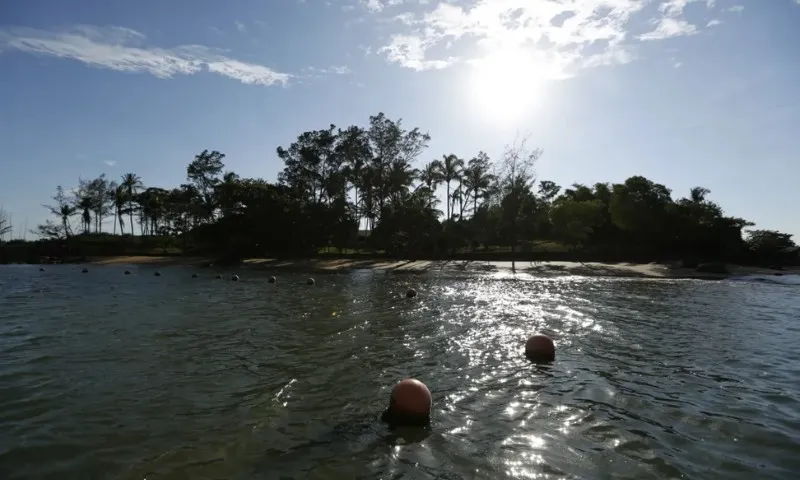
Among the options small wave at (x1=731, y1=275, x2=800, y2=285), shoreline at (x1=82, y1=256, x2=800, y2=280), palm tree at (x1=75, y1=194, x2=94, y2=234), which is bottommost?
small wave at (x1=731, y1=275, x2=800, y2=285)

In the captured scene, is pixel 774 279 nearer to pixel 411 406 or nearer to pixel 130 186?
pixel 411 406

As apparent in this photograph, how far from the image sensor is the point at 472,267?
1945 inches

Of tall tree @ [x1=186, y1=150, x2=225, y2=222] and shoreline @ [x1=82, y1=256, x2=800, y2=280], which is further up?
tall tree @ [x1=186, y1=150, x2=225, y2=222]

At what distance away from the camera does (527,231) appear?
199ft

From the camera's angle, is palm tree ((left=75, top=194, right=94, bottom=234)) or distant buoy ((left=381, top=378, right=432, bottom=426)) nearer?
distant buoy ((left=381, top=378, right=432, bottom=426))

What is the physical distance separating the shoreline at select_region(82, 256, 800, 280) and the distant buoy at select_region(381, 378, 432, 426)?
1457 inches

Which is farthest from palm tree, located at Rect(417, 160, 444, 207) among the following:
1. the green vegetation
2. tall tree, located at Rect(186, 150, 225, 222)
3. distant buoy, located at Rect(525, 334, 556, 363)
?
distant buoy, located at Rect(525, 334, 556, 363)

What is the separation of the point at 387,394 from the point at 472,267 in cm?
4112

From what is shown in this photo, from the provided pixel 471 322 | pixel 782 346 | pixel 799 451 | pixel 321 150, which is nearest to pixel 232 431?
pixel 799 451

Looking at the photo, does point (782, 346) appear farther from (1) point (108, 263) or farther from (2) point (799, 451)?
(1) point (108, 263)

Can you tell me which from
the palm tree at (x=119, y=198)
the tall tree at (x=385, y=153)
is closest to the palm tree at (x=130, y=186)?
the palm tree at (x=119, y=198)

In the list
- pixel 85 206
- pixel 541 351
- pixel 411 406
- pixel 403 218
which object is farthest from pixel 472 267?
pixel 85 206

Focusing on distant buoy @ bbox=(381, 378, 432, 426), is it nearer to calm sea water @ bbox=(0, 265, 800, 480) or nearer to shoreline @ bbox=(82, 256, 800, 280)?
calm sea water @ bbox=(0, 265, 800, 480)

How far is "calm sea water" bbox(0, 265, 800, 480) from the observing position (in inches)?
248
